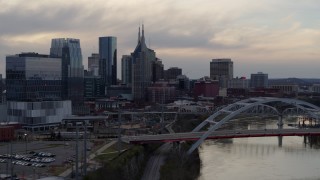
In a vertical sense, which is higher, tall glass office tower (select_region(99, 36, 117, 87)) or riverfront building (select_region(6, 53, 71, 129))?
tall glass office tower (select_region(99, 36, 117, 87))

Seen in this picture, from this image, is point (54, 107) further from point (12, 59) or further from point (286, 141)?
point (286, 141)

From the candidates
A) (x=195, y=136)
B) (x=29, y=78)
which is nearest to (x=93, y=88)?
(x=29, y=78)

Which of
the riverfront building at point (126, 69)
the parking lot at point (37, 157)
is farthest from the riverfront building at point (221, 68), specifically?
the parking lot at point (37, 157)

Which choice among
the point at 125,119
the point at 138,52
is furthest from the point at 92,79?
the point at 125,119

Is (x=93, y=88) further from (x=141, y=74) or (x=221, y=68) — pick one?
(x=221, y=68)

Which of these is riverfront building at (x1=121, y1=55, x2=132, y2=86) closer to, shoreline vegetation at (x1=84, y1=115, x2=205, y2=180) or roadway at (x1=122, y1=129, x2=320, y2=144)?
roadway at (x1=122, y1=129, x2=320, y2=144)

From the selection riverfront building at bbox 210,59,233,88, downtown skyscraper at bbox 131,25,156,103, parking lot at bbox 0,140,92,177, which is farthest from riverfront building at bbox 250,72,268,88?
parking lot at bbox 0,140,92,177

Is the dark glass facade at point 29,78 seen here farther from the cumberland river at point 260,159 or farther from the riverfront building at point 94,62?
the riverfront building at point 94,62
